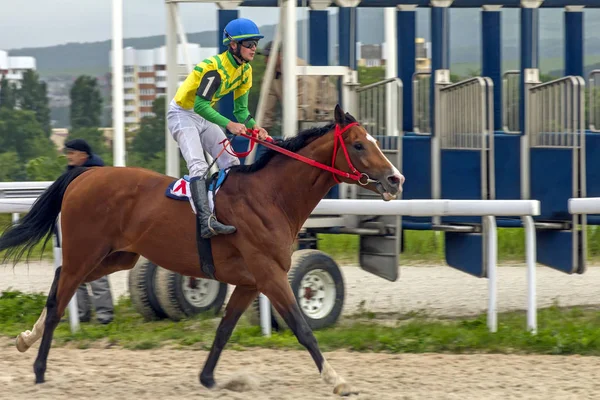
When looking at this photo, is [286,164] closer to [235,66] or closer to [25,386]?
[235,66]

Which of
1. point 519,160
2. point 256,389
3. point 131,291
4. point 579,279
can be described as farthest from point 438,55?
point 256,389

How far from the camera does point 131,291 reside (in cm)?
735

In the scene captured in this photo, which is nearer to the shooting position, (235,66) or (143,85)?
(235,66)

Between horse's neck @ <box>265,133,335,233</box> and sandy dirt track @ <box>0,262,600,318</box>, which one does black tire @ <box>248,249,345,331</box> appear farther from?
horse's neck @ <box>265,133,335,233</box>

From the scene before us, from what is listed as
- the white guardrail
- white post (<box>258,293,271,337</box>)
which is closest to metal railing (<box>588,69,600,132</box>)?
the white guardrail

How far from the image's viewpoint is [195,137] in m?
5.96

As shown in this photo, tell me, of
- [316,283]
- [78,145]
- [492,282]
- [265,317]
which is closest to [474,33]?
[316,283]

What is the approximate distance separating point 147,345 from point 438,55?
385 cm

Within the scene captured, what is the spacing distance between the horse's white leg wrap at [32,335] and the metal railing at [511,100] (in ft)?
14.1

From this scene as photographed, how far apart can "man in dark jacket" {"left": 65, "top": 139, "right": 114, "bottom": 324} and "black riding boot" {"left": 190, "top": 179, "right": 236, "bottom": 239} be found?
1832 millimetres

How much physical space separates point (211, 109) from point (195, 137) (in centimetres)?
40

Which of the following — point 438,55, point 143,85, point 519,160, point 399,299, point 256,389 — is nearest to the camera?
point 256,389

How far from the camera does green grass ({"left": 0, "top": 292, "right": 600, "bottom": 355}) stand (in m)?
6.25

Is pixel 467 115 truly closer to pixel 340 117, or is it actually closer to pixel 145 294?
pixel 340 117
